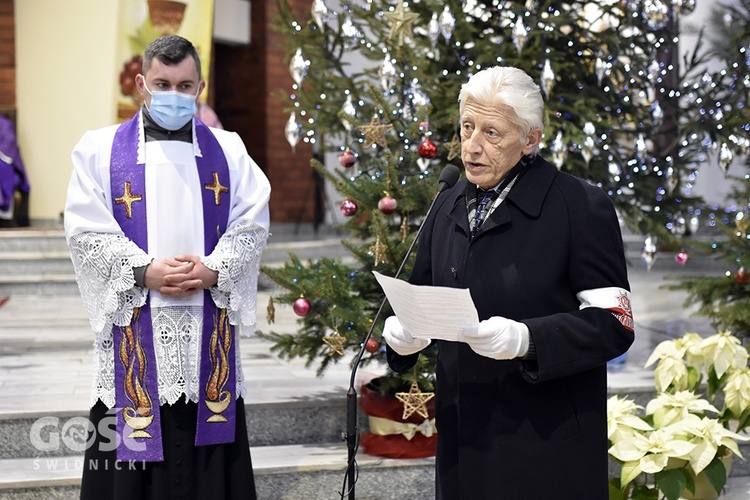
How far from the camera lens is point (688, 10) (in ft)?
17.1

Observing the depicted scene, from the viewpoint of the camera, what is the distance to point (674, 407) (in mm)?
3604

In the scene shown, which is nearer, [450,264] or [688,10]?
[450,264]

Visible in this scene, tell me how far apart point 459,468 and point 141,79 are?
167cm

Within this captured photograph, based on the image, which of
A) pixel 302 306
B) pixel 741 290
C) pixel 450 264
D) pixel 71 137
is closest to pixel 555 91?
pixel 741 290

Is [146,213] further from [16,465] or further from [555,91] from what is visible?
[555,91]

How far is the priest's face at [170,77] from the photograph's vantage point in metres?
3.05

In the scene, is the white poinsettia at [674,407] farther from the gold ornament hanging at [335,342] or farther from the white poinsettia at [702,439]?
the gold ornament hanging at [335,342]

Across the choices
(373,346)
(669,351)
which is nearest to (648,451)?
(669,351)

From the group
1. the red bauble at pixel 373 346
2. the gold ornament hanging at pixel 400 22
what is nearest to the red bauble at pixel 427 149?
the gold ornament hanging at pixel 400 22

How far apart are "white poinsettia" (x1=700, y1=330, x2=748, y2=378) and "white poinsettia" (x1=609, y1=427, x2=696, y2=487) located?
621 mm

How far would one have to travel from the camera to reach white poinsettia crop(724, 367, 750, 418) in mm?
3725

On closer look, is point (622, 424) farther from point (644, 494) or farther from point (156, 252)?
point (156, 252)

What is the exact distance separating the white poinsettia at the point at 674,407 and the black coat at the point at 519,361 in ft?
4.63

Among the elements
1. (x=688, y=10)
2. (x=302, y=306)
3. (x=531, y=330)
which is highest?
(x=688, y=10)
